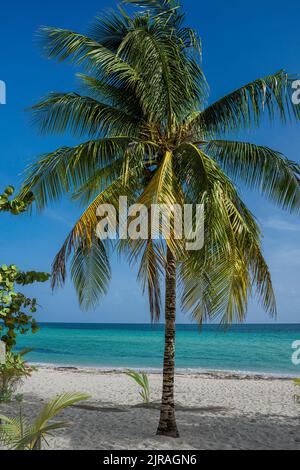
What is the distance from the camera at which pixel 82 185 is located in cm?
910

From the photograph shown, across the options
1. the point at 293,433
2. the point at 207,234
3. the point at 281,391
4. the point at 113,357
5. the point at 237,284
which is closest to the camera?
the point at 207,234

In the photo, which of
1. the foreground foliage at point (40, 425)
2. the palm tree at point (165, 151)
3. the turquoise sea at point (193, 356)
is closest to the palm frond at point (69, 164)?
the palm tree at point (165, 151)

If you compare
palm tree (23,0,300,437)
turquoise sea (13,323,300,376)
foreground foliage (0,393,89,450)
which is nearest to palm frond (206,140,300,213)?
palm tree (23,0,300,437)

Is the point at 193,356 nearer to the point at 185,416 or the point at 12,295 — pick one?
the point at 185,416

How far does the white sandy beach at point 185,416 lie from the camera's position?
811cm

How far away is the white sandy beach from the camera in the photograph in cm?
811

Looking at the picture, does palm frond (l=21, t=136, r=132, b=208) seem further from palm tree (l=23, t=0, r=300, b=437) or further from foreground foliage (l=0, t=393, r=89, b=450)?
foreground foliage (l=0, t=393, r=89, b=450)

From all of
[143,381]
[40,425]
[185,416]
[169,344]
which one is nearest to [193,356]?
[143,381]

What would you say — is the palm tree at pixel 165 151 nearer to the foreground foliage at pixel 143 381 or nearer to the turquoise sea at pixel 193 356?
the foreground foliage at pixel 143 381

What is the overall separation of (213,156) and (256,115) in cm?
105

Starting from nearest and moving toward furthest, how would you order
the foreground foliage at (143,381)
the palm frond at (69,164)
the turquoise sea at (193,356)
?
the palm frond at (69,164)
the foreground foliage at (143,381)
the turquoise sea at (193,356)

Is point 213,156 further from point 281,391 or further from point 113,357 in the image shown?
point 113,357

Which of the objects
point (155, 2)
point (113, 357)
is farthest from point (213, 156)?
point (113, 357)

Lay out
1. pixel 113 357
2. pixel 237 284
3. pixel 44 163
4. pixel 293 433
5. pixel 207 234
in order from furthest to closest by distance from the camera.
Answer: pixel 113 357
pixel 293 433
pixel 237 284
pixel 44 163
pixel 207 234
